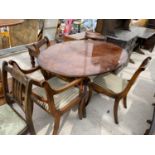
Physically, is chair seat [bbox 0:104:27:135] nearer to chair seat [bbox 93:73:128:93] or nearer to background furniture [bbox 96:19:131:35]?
chair seat [bbox 93:73:128:93]

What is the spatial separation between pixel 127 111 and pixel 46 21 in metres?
2.80

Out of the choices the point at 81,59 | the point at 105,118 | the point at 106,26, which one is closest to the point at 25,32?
→ the point at 106,26

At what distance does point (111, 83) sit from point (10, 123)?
120 cm

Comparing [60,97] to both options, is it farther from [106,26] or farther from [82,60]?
[106,26]

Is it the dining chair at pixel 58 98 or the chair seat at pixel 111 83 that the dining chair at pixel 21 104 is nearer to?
the dining chair at pixel 58 98

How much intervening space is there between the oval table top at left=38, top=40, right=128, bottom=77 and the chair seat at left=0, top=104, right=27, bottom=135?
549 mm

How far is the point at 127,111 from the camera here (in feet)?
6.93

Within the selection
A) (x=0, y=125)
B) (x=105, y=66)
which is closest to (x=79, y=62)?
(x=105, y=66)

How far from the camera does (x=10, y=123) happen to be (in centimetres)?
125

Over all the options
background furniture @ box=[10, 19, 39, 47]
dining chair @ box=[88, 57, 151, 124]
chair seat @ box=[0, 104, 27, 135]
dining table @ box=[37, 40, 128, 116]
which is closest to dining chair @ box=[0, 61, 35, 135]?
chair seat @ box=[0, 104, 27, 135]

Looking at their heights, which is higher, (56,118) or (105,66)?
(105,66)

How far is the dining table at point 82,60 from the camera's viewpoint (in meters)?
1.62

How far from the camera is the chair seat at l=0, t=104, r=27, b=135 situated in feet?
3.93
